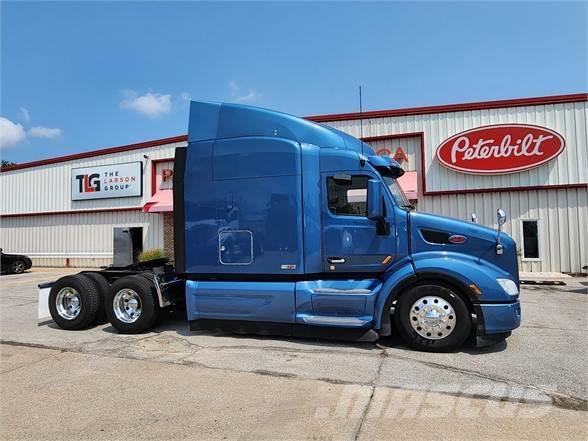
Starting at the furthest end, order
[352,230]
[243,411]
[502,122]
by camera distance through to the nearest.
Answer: [502,122]
[352,230]
[243,411]

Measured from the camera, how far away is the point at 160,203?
19375mm

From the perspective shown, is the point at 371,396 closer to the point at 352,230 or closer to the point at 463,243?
the point at 352,230

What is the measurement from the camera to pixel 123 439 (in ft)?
10.9

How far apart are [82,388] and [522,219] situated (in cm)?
1538

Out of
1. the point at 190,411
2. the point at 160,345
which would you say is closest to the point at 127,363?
the point at 160,345

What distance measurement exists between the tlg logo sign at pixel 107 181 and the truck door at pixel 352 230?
16.9m

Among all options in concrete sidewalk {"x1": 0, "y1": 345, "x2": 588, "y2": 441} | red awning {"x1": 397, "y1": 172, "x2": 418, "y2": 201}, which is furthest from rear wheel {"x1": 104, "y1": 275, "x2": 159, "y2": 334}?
red awning {"x1": 397, "y1": 172, "x2": 418, "y2": 201}

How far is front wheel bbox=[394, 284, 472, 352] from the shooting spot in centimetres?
537

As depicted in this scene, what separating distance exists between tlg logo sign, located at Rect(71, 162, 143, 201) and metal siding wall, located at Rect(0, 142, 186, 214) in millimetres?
249

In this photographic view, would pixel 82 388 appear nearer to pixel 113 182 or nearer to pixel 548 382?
pixel 548 382

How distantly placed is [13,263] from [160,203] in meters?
7.34

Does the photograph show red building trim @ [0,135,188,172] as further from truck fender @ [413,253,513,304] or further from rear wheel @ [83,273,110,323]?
truck fender @ [413,253,513,304]

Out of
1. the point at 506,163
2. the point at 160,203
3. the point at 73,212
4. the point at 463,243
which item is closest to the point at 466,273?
the point at 463,243

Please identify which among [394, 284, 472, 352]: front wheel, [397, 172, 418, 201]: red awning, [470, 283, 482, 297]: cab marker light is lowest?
[394, 284, 472, 352]: front wheel
